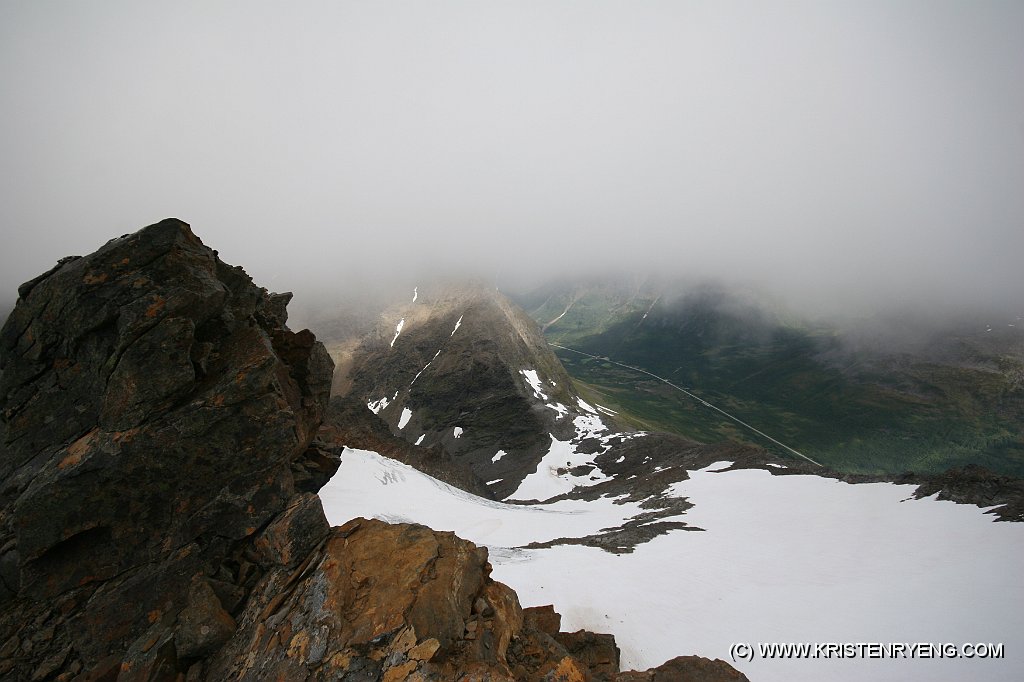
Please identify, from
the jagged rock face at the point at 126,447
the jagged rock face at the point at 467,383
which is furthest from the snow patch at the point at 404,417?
the jagged rock face at the point at 126,447

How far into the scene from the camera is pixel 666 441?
78250 millimetres

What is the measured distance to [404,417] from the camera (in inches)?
4510

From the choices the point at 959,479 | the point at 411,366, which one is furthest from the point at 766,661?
the point at 411,366

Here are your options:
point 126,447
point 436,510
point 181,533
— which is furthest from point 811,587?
point 126,447

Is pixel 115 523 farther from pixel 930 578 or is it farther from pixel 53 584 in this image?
pixel 930 578

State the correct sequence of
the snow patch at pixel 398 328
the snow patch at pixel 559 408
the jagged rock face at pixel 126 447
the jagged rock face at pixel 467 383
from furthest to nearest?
the snow patch at pixel 398 328
the snow patch at pixel 559 408
the jagged rock face at pixel 467 383
the jagged rock face at pixel 126 447

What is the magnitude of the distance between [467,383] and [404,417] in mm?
19558

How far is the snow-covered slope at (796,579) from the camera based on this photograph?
50.2ft

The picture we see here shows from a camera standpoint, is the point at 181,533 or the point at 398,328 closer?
the point at 181,533

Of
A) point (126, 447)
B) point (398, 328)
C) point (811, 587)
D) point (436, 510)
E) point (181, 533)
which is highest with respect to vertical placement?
point (126, 447)

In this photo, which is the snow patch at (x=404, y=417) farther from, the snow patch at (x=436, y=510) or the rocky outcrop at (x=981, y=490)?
the rocky outcrop at (x=981, y=490)

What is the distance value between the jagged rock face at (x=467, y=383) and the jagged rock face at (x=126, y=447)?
61.2 meters

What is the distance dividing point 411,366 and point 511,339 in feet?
108

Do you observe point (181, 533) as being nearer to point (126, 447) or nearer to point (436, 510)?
point (126, 447)
